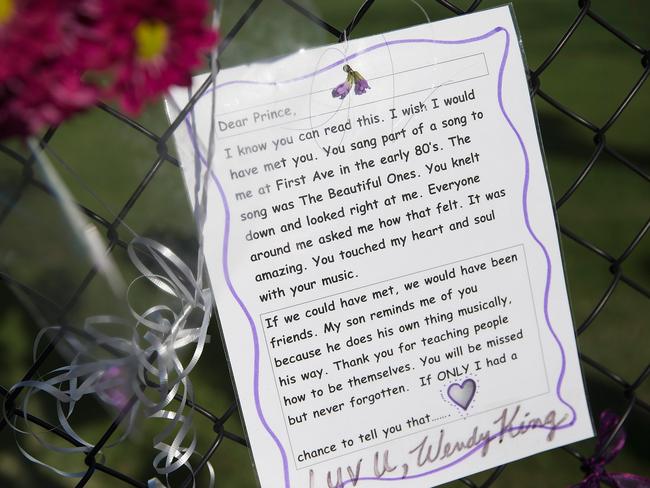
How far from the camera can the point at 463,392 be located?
3.03 ft

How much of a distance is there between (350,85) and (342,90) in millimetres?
11

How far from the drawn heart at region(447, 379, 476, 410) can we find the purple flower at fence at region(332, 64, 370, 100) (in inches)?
14.7

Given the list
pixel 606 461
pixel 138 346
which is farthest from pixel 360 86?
pixel 606 461

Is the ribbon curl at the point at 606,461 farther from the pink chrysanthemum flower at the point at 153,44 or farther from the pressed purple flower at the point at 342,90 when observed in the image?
the pink chrysanthemum flower at the point at 153,44

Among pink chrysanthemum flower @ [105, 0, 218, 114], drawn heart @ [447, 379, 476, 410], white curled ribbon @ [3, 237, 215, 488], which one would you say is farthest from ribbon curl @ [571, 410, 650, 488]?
pink chrysanthemum flower @ [105, 0, 218, 114]

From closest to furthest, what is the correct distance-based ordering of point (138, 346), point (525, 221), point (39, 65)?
point (39, 65)
point (138, 346)
point (525, 221)

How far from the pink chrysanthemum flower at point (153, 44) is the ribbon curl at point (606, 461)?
79 centimetres

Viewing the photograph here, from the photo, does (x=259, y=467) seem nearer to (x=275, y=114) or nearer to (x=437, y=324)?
(x=437, y=324)

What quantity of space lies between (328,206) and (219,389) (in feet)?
3.28

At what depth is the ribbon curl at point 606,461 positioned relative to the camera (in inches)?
41.9

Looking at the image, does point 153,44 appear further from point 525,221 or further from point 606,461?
point 606,461

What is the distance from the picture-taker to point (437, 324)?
0.90 metres

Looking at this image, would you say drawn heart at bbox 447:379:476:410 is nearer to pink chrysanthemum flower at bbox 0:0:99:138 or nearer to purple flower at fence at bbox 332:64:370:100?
purple flower at fence at bbox 332:64:370:100
